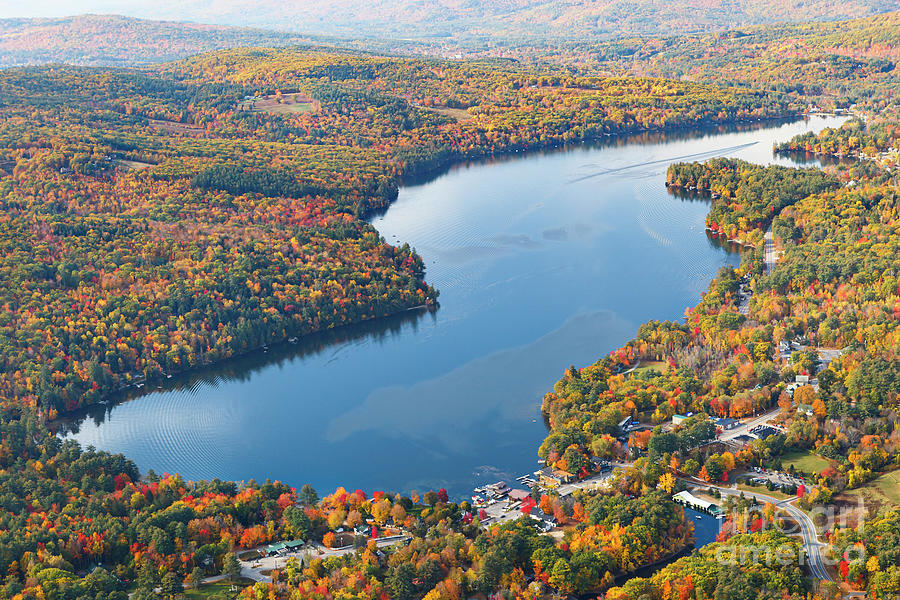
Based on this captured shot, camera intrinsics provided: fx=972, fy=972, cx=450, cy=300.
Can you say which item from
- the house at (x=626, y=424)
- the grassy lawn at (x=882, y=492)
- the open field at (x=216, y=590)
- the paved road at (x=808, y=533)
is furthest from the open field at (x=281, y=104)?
the grassy lawn at (x=882, y=492)

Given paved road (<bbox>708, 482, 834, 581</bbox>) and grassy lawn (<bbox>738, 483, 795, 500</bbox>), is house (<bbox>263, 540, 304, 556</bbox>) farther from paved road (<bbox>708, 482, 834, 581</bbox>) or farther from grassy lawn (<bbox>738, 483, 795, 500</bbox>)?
grassy lawn (<bbox>738, 483, 795, 500</bbox>)

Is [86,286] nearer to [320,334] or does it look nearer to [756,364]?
[320,334]

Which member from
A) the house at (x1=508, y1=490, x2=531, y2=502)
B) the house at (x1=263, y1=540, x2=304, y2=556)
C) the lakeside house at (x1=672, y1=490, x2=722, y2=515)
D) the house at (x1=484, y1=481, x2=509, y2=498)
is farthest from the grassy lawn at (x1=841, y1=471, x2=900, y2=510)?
the house at (x1=263, y1=540, x2=304, y2=556)

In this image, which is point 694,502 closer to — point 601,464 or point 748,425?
point 601,464

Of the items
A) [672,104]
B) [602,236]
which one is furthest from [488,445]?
[672,104]

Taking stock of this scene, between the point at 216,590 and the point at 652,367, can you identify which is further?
the point at 652,367

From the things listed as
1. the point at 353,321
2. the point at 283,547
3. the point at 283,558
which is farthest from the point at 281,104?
the point at 283,558

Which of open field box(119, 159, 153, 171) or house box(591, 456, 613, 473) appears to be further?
open field box(119, 159, 153, 171)
